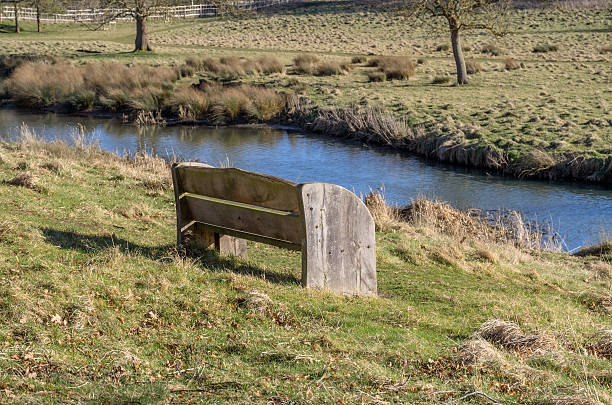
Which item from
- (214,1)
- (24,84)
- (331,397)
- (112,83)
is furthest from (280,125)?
(331,397)

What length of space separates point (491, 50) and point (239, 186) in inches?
1678

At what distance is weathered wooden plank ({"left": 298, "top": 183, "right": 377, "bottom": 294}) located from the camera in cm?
643

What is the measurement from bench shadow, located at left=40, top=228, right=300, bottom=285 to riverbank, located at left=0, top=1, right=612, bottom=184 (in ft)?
48.1

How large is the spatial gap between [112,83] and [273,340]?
99.3 feet

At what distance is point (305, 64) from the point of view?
123ft

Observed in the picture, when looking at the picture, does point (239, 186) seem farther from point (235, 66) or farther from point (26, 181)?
point (235, 66)

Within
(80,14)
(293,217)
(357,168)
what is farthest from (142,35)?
(293,217)

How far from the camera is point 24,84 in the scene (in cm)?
3381

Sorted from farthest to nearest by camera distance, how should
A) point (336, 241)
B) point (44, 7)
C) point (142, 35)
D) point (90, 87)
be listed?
point (44, 7) < point (142, 35) < point (90, 87) < point (336, 241)

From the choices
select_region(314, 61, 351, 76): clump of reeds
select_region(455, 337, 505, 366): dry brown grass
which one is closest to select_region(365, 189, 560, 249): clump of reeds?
select_region(455, 337, 505, 366): dry brown grass

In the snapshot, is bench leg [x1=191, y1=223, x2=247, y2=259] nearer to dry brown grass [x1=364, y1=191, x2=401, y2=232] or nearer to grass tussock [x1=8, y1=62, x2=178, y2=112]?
dry brown grass [x1=364, y1=191, x2=401, y2=232]

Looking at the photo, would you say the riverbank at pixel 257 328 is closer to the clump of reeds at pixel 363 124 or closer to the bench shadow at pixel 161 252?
the bench shadow at pixel 161 252

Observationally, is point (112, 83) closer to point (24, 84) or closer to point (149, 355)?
point (24, 84)

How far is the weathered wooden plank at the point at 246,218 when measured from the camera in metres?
6.64
